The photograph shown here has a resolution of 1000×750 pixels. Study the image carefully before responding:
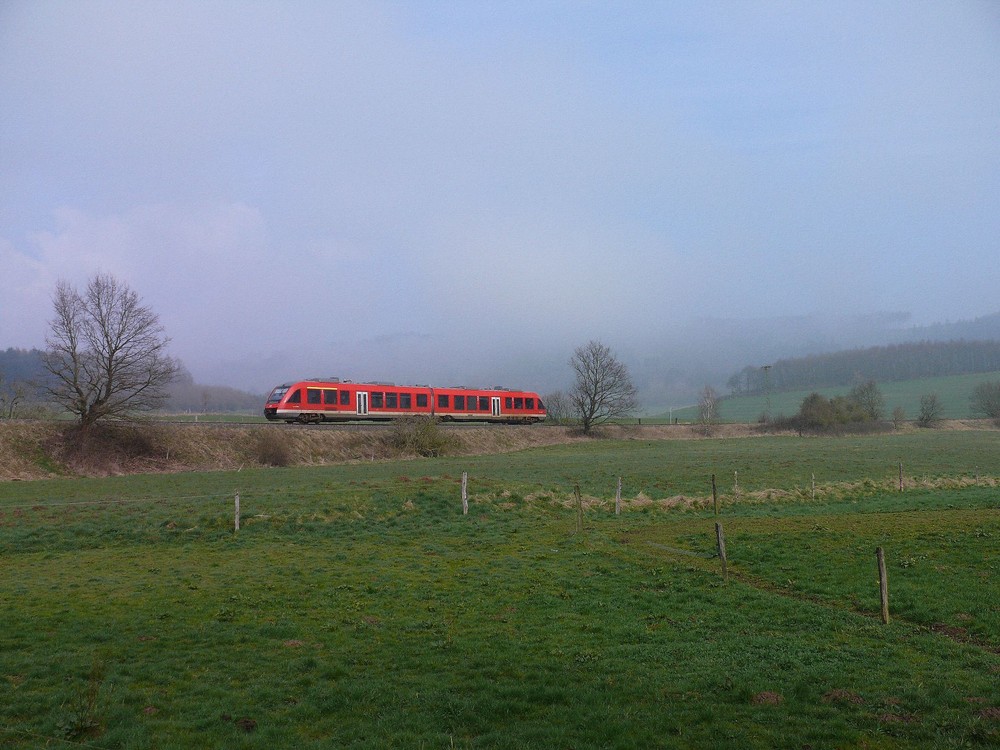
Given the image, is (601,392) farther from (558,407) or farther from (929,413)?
(929,413)

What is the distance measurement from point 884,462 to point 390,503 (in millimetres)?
35551

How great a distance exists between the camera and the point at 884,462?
44.4 m

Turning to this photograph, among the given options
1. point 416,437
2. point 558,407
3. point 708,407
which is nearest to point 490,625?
point 416,437

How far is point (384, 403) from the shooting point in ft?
197

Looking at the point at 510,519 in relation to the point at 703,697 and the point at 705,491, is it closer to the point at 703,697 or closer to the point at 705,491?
the point at 705,491

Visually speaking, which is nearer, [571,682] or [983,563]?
[571,682]

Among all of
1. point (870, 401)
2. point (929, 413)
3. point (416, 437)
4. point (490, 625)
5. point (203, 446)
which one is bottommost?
point (490, 625)

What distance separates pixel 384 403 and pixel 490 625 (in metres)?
49.0

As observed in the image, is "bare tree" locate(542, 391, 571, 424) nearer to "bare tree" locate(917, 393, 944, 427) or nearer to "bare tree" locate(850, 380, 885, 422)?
"bare tree" locate(850, 380, 885, 422)

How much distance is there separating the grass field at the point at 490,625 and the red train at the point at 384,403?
28173 mm

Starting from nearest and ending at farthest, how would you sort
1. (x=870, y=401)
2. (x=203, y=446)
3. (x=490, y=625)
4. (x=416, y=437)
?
(x=490, y=625)
(x=203, y=446)
(x=416, y=437)
(x=870, y=401)

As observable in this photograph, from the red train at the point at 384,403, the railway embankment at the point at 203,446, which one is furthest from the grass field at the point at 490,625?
the red train at the point at 384,403

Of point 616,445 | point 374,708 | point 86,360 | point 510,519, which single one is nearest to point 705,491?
point 510,519

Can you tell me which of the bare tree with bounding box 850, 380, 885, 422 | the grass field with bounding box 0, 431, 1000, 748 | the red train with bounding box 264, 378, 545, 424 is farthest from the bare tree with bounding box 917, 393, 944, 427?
the grass field with bounding box 0, 431, 1000, 748
